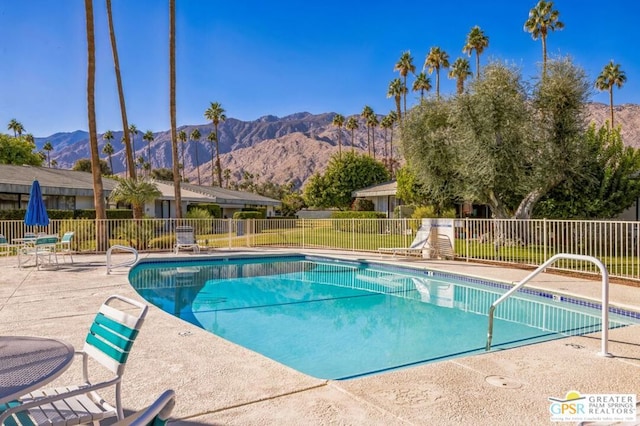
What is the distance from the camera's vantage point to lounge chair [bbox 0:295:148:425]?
2.23 meters

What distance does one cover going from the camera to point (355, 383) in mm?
3723

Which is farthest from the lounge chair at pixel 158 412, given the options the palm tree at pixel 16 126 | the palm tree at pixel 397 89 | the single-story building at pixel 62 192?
the palm tree at pixel 16 126

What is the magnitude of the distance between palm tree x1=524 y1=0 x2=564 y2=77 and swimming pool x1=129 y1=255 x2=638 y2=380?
27208 mm

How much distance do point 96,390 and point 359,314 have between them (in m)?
6.13

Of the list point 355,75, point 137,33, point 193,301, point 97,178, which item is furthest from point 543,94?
point 355,75

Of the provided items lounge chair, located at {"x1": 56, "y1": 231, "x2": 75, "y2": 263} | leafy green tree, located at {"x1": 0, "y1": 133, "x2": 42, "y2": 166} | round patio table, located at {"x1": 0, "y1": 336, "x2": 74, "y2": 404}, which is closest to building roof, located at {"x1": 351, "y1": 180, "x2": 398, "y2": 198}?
lounge chair, located at {"x1": 56, "y1": 231, "x2": 75, "y2": 263}

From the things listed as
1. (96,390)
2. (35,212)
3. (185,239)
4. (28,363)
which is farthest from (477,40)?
(28,363)

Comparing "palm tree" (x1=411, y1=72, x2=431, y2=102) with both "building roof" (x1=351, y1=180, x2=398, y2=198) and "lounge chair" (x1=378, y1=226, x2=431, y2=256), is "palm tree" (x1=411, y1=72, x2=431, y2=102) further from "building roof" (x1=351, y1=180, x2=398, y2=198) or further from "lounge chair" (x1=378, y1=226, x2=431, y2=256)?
"lounge chair" (x1=378, y1=226, x2=431, y2=256)

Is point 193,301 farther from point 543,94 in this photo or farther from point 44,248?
point 543,94

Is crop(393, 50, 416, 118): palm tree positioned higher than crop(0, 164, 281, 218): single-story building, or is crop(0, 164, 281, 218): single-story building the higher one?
crop(393, 50, 416, 118): palm tree

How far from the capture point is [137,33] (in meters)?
24.0

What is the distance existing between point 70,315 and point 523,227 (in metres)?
10.5

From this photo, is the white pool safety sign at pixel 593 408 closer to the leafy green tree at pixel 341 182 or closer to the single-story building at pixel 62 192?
the single-story building at pixel 62 192

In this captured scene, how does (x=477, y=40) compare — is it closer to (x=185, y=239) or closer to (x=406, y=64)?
(x=406, y=64)
